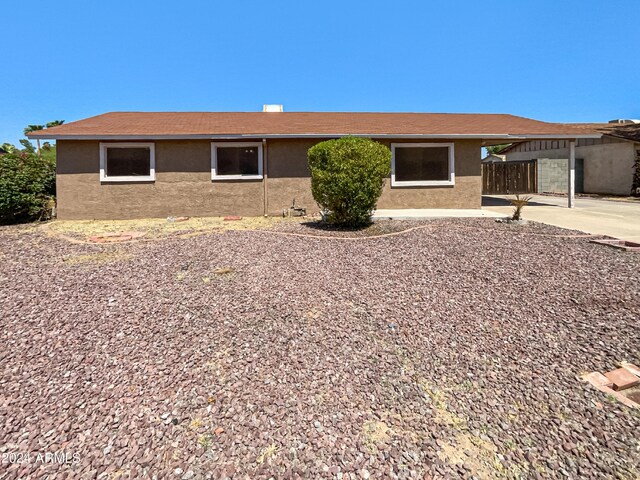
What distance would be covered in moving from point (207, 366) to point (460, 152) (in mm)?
12250

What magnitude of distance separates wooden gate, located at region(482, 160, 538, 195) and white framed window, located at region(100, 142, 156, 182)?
1579 cm

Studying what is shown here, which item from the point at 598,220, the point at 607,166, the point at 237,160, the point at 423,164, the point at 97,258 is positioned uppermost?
the point at 607,166

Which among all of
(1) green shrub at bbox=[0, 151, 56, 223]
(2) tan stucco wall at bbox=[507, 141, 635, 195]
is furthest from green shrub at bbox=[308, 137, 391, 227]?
(2) tan stucco wall at bbox=[507, 141, 635, 195]

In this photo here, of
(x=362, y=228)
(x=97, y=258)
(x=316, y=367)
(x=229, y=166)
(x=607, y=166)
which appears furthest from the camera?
(x=607, y=166)

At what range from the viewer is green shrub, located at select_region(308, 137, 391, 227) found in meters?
8.68

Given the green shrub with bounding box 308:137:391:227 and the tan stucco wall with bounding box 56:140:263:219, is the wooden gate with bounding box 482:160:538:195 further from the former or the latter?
the tan stucco wall with bounding box 56:140:263:219

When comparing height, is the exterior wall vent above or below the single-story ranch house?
above

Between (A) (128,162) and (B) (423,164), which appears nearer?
(A) (128,162)

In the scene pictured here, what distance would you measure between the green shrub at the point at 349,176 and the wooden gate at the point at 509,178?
40.9ft

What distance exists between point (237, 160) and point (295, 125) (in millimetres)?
2621

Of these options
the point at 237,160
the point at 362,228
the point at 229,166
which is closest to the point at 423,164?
the point at 362,228

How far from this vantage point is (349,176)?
869cm

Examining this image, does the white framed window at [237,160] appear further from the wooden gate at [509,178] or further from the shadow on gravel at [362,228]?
the wooden gate at [509,178]

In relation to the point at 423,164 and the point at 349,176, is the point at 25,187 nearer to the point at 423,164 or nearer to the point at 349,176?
the point at 349,176
